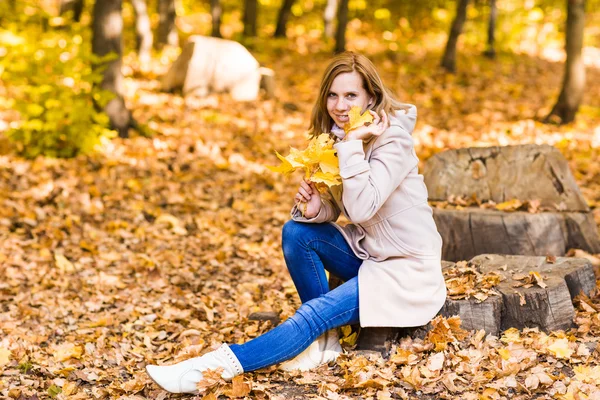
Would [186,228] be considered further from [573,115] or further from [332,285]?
[573,115]

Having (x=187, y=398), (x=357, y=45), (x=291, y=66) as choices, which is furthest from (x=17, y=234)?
(x=357, y=45)

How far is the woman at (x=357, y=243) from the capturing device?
10.1 ft

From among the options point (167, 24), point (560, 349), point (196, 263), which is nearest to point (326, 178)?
point (560, 349)

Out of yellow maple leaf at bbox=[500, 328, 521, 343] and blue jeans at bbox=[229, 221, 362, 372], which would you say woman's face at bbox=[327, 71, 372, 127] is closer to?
blue jeans at bbox=[229, 221, 362, 372]

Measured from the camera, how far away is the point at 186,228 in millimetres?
6004

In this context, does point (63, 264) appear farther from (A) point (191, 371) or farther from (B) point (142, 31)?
(B) point (142, 31)

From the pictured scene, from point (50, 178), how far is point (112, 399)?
4.00 m

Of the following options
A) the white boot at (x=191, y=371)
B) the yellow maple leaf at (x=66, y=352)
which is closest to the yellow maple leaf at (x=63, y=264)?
the yellow maple leaf at (x=66, y=352)

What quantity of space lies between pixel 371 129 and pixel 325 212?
0.53 m

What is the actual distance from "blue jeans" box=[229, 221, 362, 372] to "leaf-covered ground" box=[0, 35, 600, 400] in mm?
169

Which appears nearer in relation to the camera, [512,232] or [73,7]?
[512,232]

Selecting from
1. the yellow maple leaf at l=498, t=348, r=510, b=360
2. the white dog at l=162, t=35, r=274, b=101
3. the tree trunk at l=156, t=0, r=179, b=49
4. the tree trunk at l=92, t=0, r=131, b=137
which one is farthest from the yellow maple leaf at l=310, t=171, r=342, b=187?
the tree trunk at l=156, t=0, r=179, b=49

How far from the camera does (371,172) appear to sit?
3.07 m

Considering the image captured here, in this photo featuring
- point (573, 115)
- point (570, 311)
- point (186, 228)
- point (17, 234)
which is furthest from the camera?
point (573, 115)
